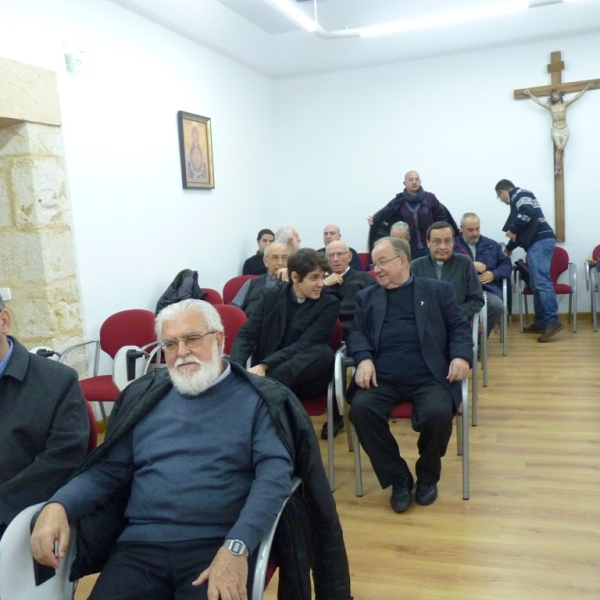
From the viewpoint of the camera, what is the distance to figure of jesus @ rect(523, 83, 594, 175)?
5.93 metres

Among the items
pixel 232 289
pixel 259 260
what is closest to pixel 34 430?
pixel 232 289

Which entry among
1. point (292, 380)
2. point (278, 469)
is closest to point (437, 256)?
point (292, 380)

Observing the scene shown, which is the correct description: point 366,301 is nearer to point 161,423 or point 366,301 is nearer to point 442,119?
point 161,423

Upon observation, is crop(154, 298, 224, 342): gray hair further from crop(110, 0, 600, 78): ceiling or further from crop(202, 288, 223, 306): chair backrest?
crop(110, 0, 600, 78): ceiling

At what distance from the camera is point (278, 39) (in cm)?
674

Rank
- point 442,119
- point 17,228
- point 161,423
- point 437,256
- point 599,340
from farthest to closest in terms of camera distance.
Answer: point 442,119, point 599,340, point 437,256, point 17,228, point 161,423

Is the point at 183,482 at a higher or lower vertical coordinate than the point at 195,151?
lower

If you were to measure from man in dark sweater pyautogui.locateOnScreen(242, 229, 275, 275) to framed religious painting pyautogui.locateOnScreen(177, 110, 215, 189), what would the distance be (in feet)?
2.30

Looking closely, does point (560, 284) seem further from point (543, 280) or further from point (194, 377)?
point (194, 377)

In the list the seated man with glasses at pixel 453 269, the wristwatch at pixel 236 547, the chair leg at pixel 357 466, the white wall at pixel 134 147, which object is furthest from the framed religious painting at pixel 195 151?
the wristwatch at pixel 236 547

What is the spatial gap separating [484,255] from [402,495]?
120 inches

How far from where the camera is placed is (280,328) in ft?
10.1

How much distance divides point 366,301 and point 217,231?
290 cm

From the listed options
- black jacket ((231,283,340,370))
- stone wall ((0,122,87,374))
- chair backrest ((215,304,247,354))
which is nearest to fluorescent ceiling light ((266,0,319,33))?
stone wall ((0,122,87,374))
